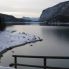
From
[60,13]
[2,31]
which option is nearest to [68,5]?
[60,13]

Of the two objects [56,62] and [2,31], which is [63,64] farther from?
[2,31]

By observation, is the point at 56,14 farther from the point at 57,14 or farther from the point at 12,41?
the point at 12,41

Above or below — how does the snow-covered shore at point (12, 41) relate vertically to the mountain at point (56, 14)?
below

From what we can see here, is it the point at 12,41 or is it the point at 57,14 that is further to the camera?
the point at 57,14

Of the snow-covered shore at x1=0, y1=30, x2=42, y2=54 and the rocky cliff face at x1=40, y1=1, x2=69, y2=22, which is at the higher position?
the rocky cliff face at x1=40, y1=1, x2=69, y2=22

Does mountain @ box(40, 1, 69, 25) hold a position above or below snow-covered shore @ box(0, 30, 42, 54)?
above

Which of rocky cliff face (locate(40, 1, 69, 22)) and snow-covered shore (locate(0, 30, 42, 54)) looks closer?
snow-covered shore (locate(0, 30, 42, 54))

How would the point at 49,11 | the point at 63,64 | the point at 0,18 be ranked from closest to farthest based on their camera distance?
1. the point at 63,64
2. the point at 0,18
3. the point at 49,11

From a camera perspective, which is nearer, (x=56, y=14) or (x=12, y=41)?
(x=12, y=41)

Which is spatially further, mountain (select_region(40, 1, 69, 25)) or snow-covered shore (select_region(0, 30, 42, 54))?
mountain (select_region(40, 1, 69, 25))

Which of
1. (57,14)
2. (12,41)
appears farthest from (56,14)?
(12,41)

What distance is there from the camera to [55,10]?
48219mm

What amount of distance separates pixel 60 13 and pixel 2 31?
14554mm

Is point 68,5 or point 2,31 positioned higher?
point 68,5
